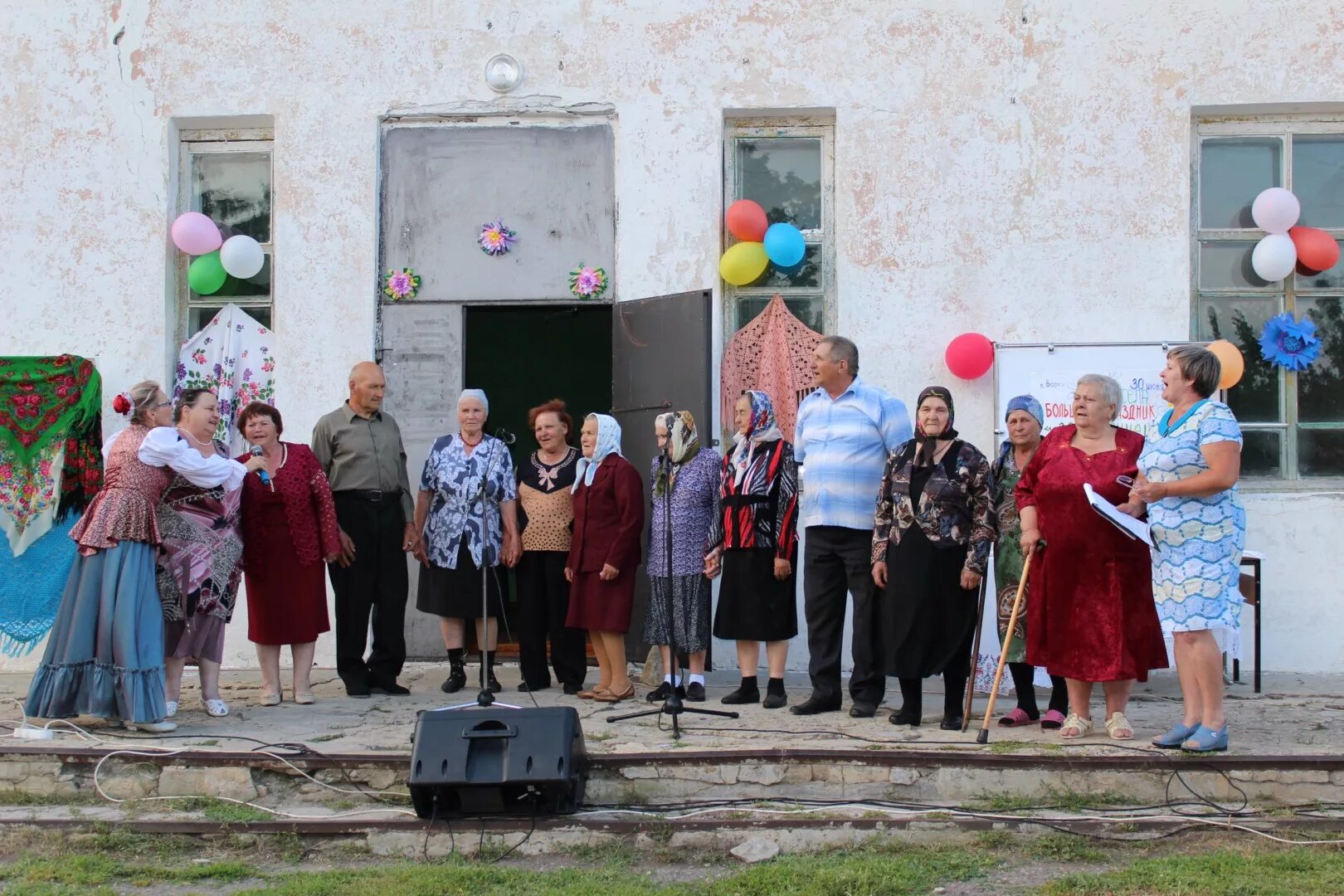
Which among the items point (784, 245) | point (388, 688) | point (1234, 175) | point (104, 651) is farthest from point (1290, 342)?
point (104, 651)

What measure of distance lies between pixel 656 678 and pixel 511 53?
12.6ft

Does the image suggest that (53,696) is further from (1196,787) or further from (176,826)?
(1196,787)

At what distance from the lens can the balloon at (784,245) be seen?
806 centimetres

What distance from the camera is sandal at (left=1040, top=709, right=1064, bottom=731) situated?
243 inches

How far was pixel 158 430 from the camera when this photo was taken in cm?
626

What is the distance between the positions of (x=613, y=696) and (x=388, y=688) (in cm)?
124

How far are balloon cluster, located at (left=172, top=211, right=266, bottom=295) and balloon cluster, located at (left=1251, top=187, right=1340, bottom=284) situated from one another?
19.4 ft

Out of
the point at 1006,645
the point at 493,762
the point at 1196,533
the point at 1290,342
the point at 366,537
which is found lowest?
the point at 493,762

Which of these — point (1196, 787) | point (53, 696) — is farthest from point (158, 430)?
point (1196, 787)

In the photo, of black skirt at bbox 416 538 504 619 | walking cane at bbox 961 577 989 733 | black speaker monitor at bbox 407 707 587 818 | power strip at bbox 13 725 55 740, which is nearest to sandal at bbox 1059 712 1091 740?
walking cane at bbox 961 577 989 733

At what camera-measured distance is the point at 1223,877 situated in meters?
4.30

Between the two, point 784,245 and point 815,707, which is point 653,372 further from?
point 815,707

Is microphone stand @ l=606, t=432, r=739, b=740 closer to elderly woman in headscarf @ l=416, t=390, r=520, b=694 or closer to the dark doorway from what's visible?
elderly woman in headscarf @ l=416, t=390, r=520, b=694

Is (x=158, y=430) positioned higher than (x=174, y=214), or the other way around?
(x=174, y=214)
